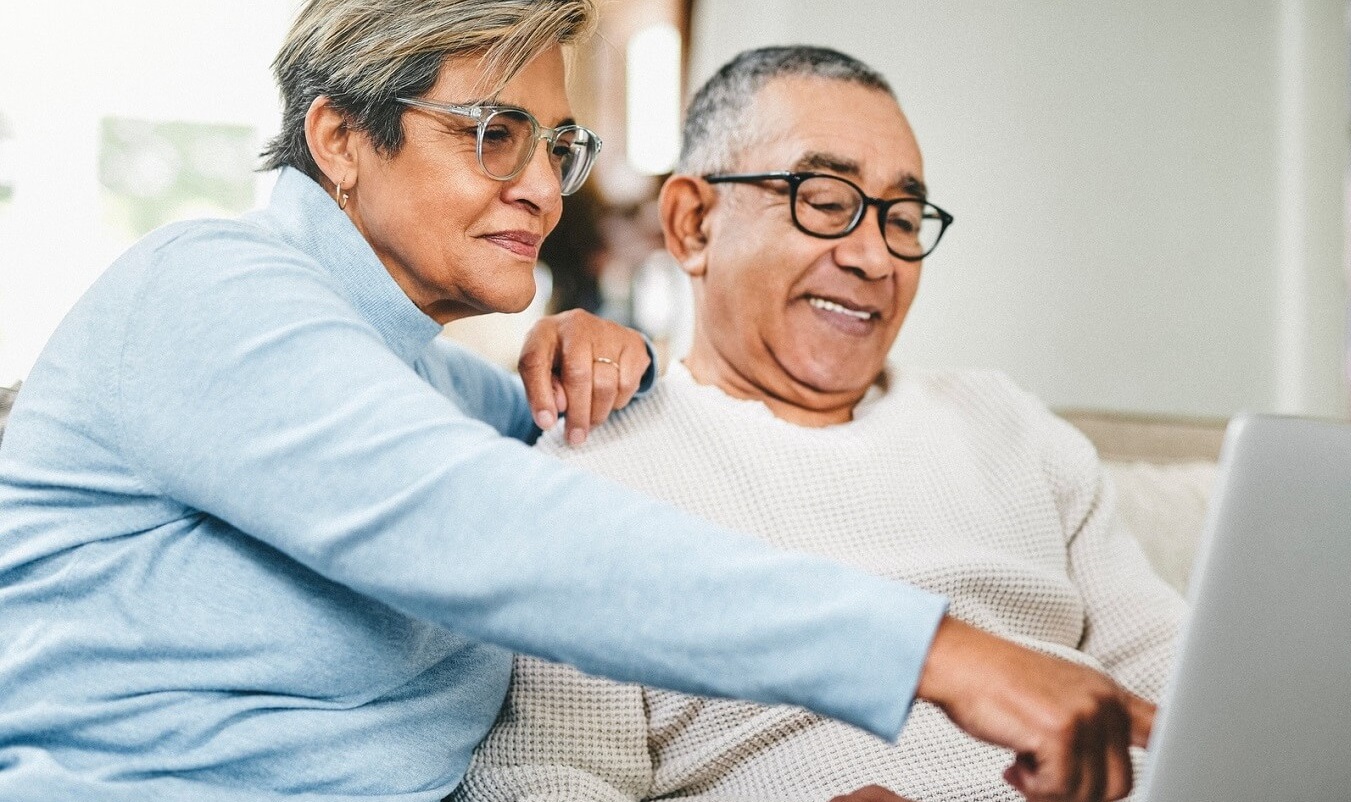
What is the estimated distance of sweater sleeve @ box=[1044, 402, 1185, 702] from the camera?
4.41ft

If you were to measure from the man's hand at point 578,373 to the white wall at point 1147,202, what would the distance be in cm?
136

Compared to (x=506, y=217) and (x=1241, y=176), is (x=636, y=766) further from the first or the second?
(x=1241, y=176)

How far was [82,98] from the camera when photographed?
2.98 meters

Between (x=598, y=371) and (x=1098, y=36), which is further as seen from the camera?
(x=1098, y=36)

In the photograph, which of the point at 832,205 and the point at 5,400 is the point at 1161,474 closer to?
the point at 832,205

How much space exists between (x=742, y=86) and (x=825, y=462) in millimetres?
568

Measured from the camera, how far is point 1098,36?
8.09 ft

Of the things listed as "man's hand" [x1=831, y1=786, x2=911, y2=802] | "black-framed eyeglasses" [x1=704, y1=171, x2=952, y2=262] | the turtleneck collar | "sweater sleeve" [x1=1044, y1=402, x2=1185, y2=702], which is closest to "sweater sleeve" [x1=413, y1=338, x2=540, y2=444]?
the turtleneck collar

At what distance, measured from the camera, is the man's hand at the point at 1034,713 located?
0.59 metres

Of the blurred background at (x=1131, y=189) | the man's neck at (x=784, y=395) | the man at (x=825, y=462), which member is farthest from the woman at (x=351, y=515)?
the blurred background at (x=1131, y=189)

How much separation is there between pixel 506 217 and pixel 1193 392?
1933 millimetres

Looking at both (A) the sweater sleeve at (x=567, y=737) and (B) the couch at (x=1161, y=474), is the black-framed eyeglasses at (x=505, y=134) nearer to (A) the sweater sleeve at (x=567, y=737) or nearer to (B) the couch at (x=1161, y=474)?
(A) the sweater sleeve at (x=567, y=737)

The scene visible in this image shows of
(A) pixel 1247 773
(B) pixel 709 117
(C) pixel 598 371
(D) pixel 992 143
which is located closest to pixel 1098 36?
(D) pixel 992 143

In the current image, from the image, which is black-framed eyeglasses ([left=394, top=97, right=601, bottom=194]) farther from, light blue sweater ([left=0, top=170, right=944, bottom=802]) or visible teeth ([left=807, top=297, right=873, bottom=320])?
visible teeth ([left=807, top=297, right=873, bottom=320])
